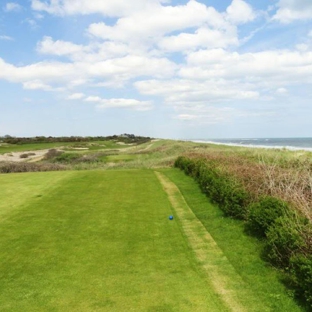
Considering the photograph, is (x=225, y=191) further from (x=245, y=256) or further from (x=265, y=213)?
(x=245, y=256)

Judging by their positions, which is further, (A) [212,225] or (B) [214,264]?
(A) [212,225]

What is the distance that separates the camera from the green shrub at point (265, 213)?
973cm

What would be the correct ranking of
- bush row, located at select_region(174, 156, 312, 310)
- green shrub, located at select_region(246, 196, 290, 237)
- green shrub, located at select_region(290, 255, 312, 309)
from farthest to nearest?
green shrub, located at select_region(246, 196, 290, 237) → bush row, located at select_region(174, 156, 312, 310) → green shrub, located at select_region(290, 255, 312, 309)

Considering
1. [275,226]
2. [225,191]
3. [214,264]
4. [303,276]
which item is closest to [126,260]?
[214,264]

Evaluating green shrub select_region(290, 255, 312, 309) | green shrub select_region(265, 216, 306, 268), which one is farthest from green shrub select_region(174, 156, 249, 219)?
green shrub select_region(290, 255, 312, 309)

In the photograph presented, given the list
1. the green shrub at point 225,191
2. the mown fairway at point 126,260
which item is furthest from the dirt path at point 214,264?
the green shrub at point 225,191

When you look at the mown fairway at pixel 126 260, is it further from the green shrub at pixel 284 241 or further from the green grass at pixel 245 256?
the green shrub at pixel 284 241

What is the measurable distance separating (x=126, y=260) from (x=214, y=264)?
8.26ft

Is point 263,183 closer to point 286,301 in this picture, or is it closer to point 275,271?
point 275,271

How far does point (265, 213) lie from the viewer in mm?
10156

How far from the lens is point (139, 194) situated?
18641mm

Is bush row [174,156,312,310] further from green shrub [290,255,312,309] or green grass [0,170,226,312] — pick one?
green grass [0,170,226,312]

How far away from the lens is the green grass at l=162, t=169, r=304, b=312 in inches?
286

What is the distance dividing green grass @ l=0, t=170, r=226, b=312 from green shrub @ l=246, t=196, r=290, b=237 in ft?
7.94
